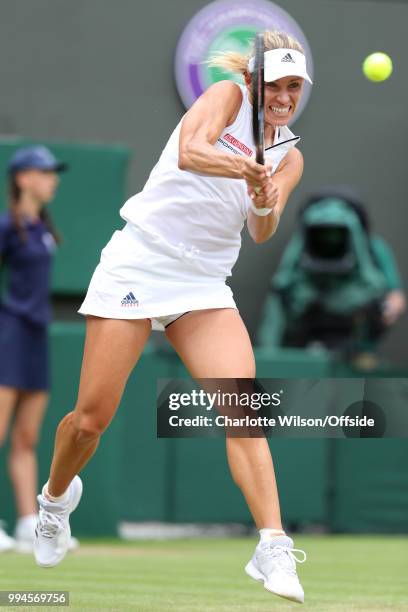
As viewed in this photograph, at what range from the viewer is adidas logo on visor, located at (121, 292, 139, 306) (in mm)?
4711

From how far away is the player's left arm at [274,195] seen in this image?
453 cm

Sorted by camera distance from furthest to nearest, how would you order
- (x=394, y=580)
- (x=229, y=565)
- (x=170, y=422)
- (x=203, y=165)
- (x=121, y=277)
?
(x=229, y=565) → (x=394, y=580) → (x=170, y=422) → (x=121, y=277) → (x=203, y=165)

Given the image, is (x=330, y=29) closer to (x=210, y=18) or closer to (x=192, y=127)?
(x=210, y=18)

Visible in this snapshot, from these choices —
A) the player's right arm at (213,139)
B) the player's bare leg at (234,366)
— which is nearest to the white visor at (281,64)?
the player's right arm at (213,139)

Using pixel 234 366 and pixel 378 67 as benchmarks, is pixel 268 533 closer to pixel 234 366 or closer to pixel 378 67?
pixel 234 366

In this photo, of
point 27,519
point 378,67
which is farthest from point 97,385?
point 27,519

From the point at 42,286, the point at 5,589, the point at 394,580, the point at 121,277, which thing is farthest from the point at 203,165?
the point at 42,286

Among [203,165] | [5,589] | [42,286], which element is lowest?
[5,589]

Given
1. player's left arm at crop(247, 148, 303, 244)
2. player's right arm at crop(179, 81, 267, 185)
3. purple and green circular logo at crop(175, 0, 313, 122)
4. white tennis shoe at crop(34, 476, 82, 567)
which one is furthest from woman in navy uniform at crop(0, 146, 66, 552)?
player's right arm at crop(179, 81, 267, 185)

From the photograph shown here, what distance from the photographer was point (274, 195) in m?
4.53

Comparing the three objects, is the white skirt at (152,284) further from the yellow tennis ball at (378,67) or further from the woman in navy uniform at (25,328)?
the woman in navy uniform at (25,328)

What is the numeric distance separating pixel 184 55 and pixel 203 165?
5.66 m

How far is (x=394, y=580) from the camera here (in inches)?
247

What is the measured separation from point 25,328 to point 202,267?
3406 millimetres
